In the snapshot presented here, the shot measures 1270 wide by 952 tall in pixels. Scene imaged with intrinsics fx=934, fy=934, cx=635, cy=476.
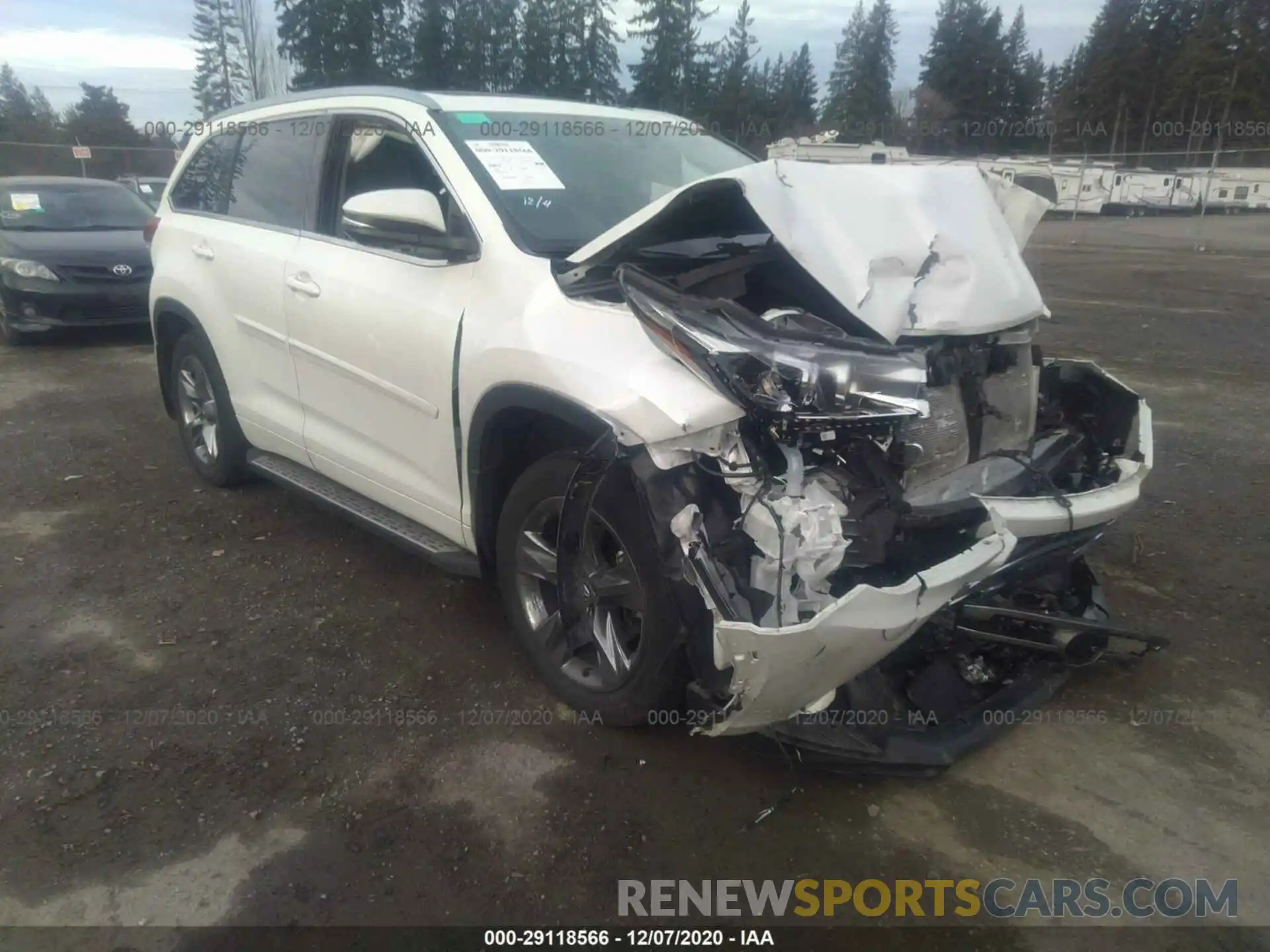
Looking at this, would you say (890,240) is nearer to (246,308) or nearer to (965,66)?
(246,308)

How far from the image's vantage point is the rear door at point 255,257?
419 centimetres

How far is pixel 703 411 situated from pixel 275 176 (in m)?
2.99

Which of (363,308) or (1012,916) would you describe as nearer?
(1012,916)

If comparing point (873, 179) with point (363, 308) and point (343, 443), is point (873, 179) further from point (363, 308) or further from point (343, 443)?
point (343, 443)

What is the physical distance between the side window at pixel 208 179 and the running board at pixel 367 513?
1337mm

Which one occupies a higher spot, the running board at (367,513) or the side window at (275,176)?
the side window at (275,176)

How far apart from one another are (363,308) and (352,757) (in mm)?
1662

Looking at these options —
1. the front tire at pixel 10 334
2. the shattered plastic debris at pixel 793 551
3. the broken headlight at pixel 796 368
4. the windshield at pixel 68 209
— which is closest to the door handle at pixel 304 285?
the broken headlight at pixel 796 368

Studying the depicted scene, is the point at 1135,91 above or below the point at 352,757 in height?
above

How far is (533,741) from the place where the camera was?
3.19 metres

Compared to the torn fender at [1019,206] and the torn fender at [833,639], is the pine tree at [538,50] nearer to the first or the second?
the torn fender at [1019,206]

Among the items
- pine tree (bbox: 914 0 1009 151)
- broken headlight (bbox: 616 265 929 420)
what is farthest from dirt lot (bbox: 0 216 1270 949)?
pine tree (bbox: 914 0 1009 151)

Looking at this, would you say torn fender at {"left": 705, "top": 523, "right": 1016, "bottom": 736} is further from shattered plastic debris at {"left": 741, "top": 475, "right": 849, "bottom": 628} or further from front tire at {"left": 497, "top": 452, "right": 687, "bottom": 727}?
→ front tire at {"left": 497, "top": 452, "right": 687, "bottom": 727}

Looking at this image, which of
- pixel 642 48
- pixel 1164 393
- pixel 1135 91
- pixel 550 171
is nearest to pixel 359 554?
pixel 550 171
